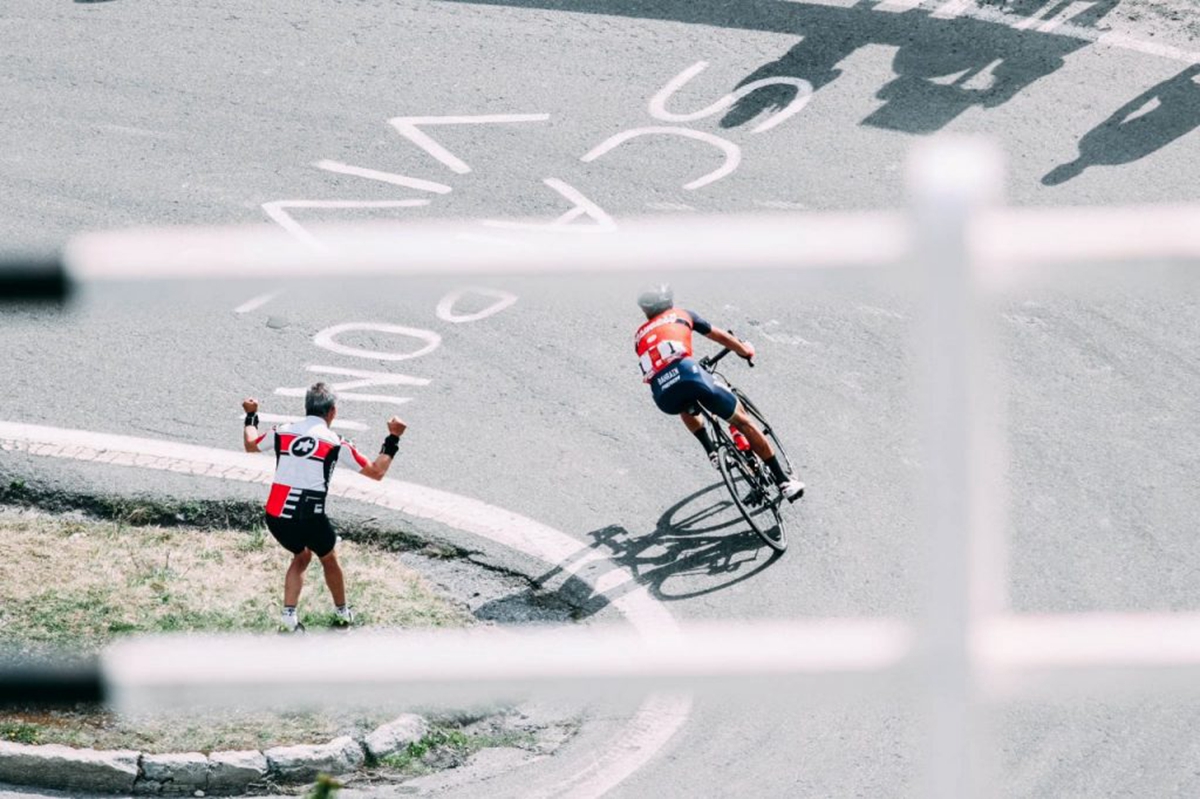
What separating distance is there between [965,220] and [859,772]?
7.95 m

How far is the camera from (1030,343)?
40.6ft

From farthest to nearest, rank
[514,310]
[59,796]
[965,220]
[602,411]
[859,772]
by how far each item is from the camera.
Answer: [514,310] < [602,411] < [859,772] < [59,796] < [965,220]

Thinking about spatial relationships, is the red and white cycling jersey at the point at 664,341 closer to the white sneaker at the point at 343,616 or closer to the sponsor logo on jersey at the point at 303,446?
the sponsor logo on jersey at the point at 303,446

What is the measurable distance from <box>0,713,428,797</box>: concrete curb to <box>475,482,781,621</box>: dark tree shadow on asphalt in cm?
180

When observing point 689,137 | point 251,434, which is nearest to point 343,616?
point 251,434

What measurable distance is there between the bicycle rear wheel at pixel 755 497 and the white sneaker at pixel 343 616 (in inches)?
98.1

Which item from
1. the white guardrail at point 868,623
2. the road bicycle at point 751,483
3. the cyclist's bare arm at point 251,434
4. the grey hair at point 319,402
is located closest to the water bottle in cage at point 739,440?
the road bicycle at point 751,483

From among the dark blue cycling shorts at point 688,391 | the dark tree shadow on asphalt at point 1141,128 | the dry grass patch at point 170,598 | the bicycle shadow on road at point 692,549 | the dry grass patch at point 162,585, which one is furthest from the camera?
the dark tree shadow on asphalt at point 1141,128

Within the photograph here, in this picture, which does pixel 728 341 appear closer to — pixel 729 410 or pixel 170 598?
pixel 729 410

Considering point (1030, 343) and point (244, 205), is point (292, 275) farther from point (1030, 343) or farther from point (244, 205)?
point (244, 205)

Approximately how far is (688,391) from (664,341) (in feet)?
1.12

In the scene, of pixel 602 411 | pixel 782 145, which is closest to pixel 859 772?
pixel 602 411

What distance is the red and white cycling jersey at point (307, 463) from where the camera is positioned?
9562 mm

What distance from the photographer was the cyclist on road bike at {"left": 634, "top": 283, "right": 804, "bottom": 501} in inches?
416
